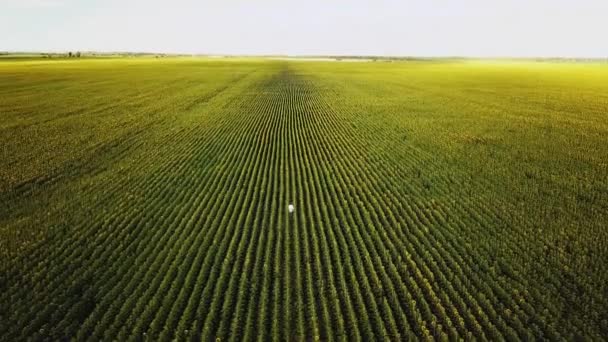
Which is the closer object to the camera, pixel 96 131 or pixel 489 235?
pixel 489 235

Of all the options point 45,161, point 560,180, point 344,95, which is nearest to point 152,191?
point 45,161

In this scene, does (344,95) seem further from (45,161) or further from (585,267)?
(585,267)

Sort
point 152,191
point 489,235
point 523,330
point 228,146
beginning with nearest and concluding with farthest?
point 523,330 → point 489,235 → point 152,191 → point 228,146

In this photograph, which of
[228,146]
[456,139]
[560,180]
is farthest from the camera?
[456,139]

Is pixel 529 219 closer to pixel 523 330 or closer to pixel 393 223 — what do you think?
pixel 393 223

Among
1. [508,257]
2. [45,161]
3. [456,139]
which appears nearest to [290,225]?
[508,257]

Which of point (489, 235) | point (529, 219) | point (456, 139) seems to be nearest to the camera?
point (489, 235)
